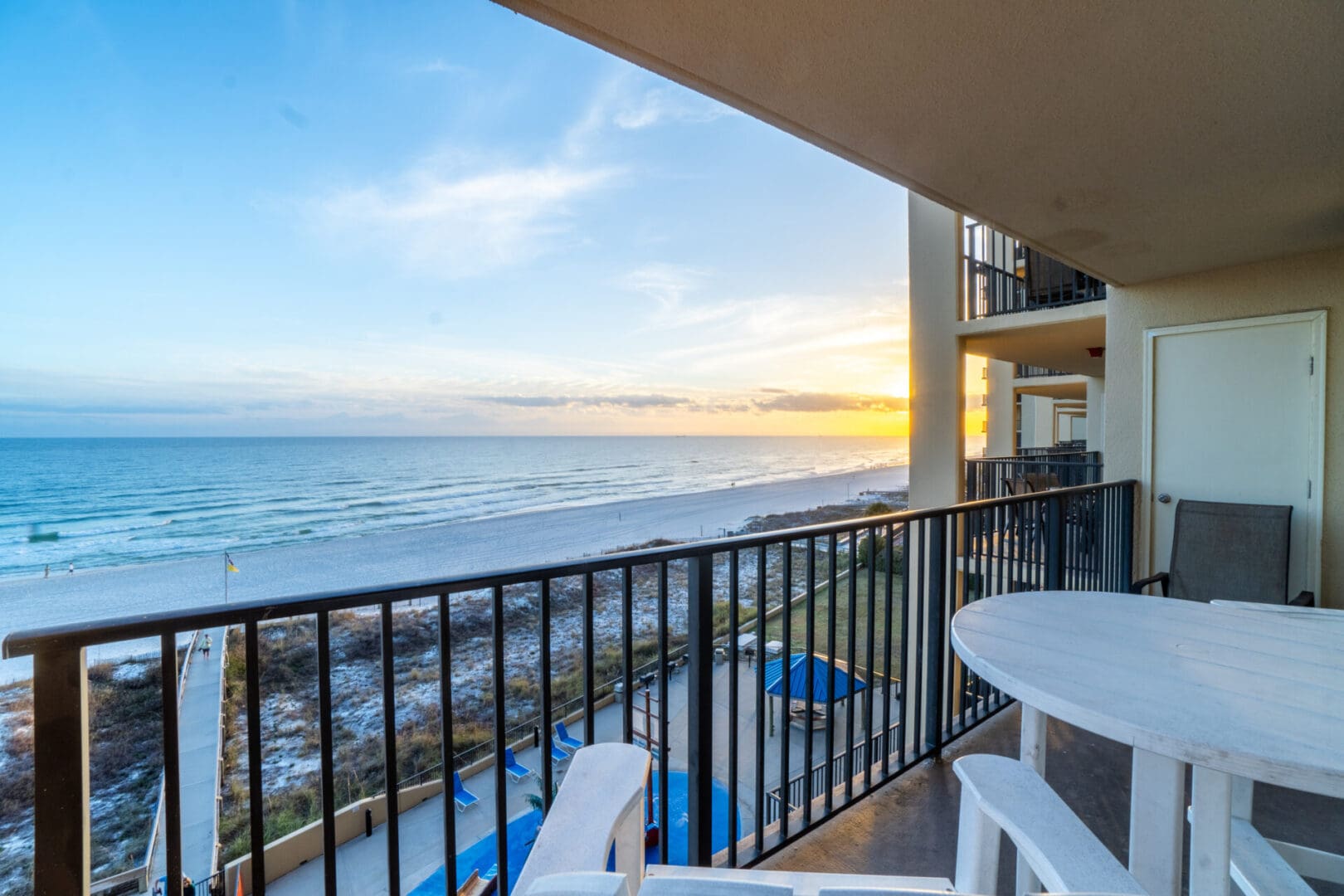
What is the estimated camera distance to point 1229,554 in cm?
352

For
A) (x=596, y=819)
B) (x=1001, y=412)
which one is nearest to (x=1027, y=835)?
(x=596, y=819)

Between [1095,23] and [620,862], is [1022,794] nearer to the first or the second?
[620,862]

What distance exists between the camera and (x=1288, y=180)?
232cm

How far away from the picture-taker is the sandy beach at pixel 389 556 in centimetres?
1634

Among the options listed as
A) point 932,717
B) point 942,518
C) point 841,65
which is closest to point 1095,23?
point 841,65

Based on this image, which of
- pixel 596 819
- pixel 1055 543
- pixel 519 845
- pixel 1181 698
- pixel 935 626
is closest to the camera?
pixel 596 819

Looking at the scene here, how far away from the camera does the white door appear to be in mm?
3420

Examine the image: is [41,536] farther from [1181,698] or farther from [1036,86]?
[1181,698]

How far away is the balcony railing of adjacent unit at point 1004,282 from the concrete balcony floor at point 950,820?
5.19 m

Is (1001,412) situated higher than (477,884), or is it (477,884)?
(1001,412)

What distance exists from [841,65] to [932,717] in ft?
7.86

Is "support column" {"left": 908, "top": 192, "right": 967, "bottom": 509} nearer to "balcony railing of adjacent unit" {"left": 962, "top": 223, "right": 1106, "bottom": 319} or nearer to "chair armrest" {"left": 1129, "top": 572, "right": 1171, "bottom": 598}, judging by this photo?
"balcony railing of adjacent unit" {"left": 962, "top": 223, "right": 1106, "bottom": 319}

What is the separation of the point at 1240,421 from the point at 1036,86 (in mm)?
3431

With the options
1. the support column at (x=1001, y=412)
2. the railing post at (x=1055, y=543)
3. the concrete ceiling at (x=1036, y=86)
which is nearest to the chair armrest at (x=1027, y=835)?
the concrete ceiling at (x=1036, y=86)
